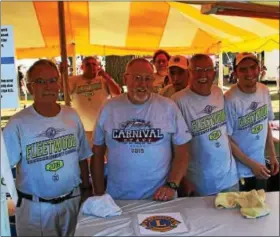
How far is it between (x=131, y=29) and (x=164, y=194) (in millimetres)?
4547

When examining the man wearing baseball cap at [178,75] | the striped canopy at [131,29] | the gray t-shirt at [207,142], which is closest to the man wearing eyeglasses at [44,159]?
the gray t-shirt at [207,142]

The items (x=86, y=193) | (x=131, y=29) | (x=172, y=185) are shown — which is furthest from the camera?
(x=131, y=29)

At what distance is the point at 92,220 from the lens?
1666 millimetres

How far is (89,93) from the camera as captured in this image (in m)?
5.19

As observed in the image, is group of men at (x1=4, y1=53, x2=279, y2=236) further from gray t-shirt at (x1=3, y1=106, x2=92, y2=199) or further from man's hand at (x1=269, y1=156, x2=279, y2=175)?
man's hand at (x1=269, y1=156, x2=279, y2=175)

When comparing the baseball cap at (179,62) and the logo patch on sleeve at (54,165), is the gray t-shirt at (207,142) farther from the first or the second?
the logo patch on sleeve at (54,165)

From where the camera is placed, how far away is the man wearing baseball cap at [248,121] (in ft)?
8.77

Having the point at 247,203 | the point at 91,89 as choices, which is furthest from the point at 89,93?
the point at 247,203

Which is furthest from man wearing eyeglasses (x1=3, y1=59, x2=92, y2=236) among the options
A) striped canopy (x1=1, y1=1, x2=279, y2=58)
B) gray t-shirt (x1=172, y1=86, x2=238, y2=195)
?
striped canopy (x1=1, y1=1, x2=279, y2=58)

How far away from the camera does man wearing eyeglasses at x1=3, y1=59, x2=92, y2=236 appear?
2.03 meters

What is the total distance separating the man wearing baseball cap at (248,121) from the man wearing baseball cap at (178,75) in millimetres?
475

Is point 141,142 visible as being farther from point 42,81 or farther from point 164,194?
point 42,81

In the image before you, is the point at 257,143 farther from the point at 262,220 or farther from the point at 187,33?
the point at 187,33

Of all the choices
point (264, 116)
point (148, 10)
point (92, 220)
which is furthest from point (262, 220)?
point (148, 10)
